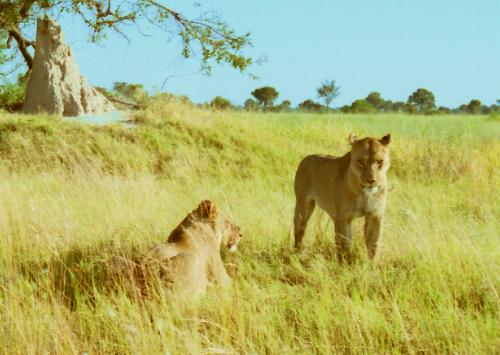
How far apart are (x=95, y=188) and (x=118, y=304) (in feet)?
15.5

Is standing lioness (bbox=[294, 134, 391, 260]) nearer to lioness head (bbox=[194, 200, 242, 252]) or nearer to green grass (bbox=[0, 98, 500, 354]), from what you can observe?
green grass (bbox=[0, 98, 500, 354])

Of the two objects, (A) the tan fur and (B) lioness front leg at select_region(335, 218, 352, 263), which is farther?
(B) lioness front leg at select_region(335, 218, 352, 263)

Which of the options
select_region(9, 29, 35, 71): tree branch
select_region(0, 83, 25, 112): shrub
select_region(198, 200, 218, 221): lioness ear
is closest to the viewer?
select_region(198, 200, 218, 221): lioness ear

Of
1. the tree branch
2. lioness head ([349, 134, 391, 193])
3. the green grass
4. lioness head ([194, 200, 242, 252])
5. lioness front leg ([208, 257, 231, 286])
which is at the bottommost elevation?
the green grass

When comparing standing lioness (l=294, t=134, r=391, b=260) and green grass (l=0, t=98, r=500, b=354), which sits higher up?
standing lioness (l=294, t=134, r=391, b=260)

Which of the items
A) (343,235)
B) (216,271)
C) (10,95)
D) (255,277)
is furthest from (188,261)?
(10,95)

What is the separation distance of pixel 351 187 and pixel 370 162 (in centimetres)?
29

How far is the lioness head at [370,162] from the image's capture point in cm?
495

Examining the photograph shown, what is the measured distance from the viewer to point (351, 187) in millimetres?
5148

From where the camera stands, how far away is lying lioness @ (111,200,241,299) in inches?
155

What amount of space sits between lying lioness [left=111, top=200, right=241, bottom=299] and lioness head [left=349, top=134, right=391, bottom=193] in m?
1.15

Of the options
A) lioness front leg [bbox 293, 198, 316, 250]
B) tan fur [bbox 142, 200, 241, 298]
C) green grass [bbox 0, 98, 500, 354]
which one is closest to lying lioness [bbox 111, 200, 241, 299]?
tan fur [bbox 142, 200, 241, 298]

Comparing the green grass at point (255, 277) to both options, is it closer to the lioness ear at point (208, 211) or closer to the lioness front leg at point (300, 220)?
the lioness front leg at point (300, 220)

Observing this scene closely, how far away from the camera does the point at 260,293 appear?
14.0ft
